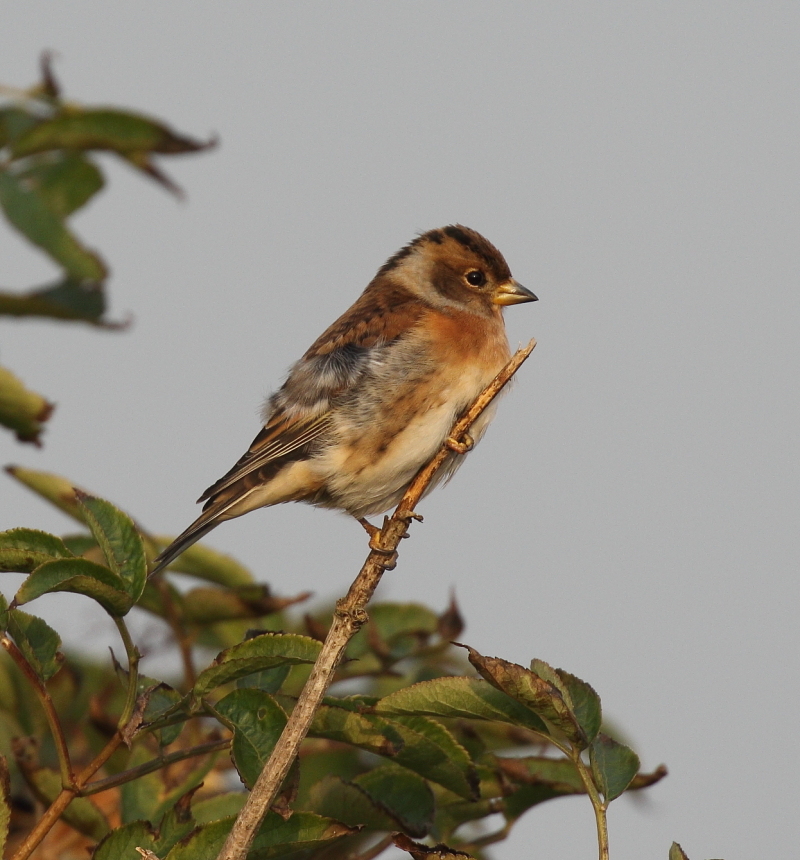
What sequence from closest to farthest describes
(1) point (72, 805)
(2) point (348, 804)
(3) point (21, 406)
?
(2) point (348, 804)
(1) point (72, 805)
(3) point (21, 406)

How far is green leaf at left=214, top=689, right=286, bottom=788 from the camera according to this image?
7.50 ft

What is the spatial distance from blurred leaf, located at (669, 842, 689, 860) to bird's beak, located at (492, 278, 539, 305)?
394 centimetres

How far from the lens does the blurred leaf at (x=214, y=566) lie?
3820mm

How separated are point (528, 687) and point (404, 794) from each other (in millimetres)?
569

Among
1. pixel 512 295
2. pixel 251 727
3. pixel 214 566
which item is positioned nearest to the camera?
pixel 251 727

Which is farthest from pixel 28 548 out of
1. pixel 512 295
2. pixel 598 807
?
pixel 512 295

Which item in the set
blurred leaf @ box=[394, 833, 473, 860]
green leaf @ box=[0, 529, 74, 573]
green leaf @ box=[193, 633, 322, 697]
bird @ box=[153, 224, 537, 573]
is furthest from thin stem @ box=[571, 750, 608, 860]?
bird @ box=[153, 224, 537, 573]

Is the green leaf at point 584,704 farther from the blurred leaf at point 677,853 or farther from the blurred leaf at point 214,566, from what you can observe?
the blurred leaf at point 214,566

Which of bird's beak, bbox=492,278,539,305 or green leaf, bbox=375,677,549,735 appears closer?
green leaf, bbox=375,677,549,735

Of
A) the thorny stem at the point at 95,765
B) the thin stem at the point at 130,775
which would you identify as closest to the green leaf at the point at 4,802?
the thorny stem at the point at 95,765

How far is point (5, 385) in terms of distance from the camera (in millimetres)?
3111

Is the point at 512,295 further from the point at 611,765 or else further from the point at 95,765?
the point at 95,765

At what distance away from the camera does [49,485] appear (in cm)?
360

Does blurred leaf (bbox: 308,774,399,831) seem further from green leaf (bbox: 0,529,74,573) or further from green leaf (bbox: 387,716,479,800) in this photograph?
green leaf (bbox: 0,529,74,573)
